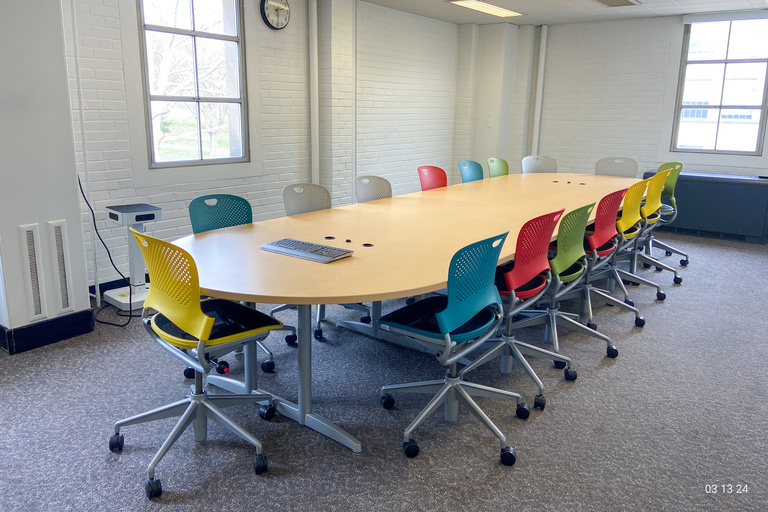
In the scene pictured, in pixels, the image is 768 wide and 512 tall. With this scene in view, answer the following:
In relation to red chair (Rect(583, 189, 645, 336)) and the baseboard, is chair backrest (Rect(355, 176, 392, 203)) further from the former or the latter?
the baseboard

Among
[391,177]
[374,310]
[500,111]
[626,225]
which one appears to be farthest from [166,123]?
[500,111]

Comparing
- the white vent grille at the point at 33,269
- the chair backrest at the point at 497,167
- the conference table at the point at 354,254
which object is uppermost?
the chair backrest at the point at 497,167

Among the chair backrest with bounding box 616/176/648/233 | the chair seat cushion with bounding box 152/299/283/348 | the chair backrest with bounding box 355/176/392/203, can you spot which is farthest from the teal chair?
the chair backrest with bounding box 616/176/648/233

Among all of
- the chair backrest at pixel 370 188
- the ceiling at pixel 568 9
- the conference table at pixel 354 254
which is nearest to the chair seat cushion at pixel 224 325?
the conference table at pixel 354 254

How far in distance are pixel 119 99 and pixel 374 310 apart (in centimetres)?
261

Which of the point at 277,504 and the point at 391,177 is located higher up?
the point at 391,177

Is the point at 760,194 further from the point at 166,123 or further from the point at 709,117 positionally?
the point at 166,123

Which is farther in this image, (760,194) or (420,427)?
(760,194)

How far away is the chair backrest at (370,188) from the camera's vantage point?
4.61m

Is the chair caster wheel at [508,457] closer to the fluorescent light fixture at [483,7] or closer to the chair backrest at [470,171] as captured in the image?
the chair backrest at [470,171]

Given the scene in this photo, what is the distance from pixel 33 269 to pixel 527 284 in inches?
117

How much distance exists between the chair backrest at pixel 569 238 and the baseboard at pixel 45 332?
3.02 m

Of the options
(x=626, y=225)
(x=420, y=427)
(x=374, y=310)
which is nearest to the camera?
(x=420, y=427)

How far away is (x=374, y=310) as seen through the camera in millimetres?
3795
